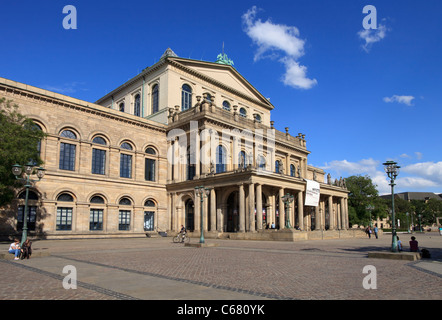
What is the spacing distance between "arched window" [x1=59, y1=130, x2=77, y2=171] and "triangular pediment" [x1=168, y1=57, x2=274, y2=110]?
1691cm

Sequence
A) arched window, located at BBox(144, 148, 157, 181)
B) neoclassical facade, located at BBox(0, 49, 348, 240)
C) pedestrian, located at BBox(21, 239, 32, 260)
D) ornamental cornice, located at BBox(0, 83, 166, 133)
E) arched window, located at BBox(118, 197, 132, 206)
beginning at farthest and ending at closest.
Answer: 1. arched window, located at BBox(144, 148, 157, 181)
2. arched window, located at BBox(118, 197, 132, 206)
3. neoclassical facade, located at BBox(0, 49, 348, 240)
4. ornamental cornice, located at BBox(0, 83, 166, 133)
5. pedestrian, located at BBox(21, 239, 32, 260)

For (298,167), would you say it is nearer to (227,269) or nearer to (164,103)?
(164,103)

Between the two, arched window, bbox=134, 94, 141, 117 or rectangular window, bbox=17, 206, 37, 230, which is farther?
arched window, bbox=134, 94, 141, 117

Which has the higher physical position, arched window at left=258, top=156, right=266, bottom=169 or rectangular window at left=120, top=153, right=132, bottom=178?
arched window at left=258, top=156, right=266, bottom=169

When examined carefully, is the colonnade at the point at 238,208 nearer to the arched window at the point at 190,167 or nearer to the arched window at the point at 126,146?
the arched window at the point at 190,167

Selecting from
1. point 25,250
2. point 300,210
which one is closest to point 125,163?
point 300,210

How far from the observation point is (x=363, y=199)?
73.1 metres

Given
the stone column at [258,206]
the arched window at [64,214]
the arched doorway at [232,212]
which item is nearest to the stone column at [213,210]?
the arched doorway at [232,212]

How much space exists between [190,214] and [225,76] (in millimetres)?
22903

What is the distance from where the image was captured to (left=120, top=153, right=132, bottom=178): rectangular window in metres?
41.0

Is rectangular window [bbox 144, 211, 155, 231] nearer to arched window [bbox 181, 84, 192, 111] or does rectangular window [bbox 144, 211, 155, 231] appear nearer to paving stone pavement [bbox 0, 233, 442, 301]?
arched window [bbox 181, 84, 192, 111]

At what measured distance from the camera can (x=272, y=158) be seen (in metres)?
52.0

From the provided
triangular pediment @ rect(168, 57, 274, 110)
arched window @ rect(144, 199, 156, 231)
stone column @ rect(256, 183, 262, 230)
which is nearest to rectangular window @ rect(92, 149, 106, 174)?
arched window @ rect(144, 199, 156, 231)

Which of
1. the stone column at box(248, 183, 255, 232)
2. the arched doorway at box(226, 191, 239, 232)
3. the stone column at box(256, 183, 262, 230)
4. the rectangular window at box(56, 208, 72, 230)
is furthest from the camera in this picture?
the arched doorway at box(226, 191, 239, 232)
